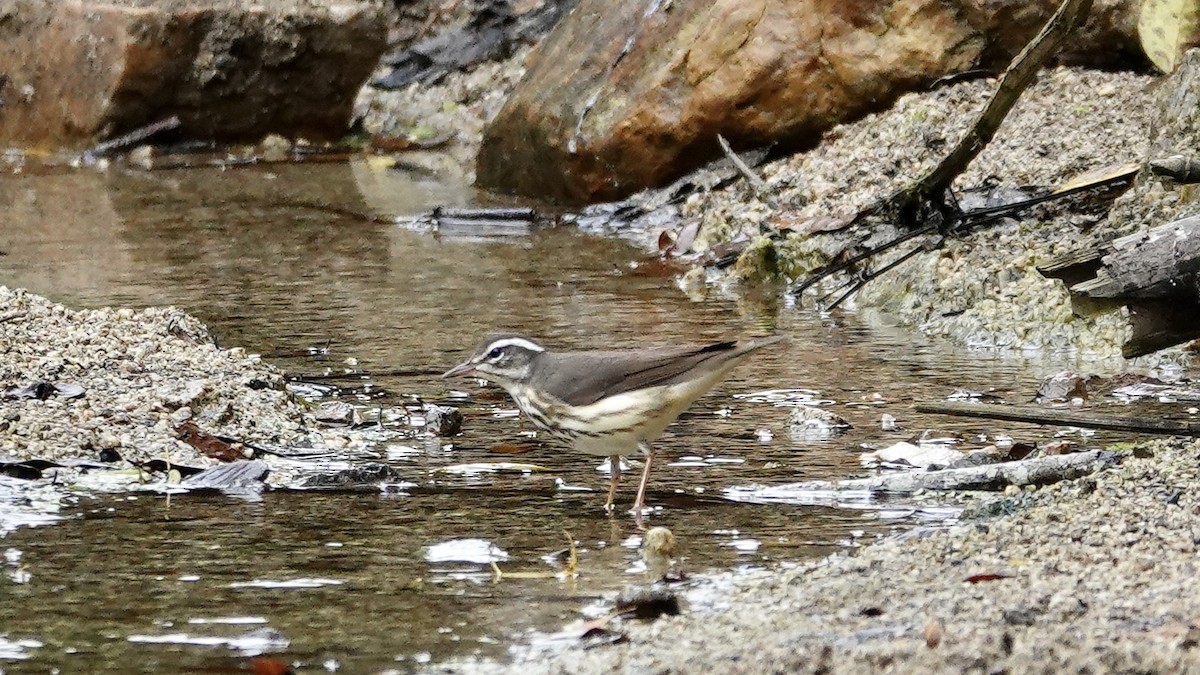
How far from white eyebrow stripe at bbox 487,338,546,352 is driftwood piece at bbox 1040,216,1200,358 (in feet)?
5.26

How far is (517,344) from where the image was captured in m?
5.69

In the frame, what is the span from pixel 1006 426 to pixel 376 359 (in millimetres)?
2567

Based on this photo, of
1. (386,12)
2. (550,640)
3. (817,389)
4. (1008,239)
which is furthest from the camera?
(386,12)

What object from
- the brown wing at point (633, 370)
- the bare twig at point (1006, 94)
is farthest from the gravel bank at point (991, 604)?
the bare twig at point (1006, 94)

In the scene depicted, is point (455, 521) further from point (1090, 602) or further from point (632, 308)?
point (632, 308)

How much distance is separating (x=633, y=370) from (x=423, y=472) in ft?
2.37

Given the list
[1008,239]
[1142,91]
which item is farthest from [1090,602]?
[1142,91]

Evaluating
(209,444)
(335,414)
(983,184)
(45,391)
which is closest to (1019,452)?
(335,414)

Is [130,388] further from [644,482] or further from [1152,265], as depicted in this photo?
[1152,265]

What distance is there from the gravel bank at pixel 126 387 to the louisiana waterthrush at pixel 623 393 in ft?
2.91

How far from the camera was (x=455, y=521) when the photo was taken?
4.96 m

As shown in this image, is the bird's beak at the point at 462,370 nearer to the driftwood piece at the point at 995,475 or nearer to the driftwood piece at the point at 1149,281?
the driftwood piece at the point at 995,475

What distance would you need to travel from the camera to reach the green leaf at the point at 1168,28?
28.8ft

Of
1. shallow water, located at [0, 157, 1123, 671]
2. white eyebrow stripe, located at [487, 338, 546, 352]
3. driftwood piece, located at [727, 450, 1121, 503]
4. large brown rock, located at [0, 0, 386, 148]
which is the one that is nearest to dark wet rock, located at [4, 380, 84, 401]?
shallow water, located at [0, 157, 1123, 671]
